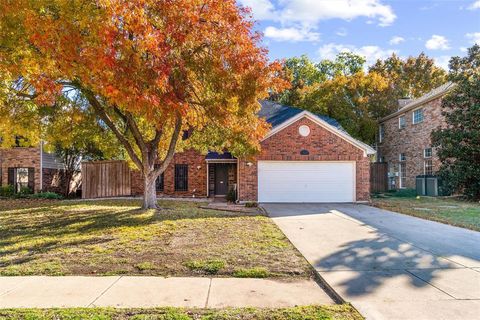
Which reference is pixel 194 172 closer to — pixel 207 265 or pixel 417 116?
pixel 207 265

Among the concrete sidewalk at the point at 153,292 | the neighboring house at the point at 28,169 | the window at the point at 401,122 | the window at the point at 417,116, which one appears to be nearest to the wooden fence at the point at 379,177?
the window at the point at 401,122

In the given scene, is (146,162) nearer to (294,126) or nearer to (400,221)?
(294,126)

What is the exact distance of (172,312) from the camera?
4.15 metres

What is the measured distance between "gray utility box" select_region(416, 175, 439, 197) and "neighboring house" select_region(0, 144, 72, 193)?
75.1 feet

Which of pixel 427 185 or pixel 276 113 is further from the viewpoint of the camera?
pixel 427 185

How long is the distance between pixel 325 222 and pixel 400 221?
2502 millimetres

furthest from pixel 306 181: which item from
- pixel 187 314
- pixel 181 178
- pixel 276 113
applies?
pixel 187 314

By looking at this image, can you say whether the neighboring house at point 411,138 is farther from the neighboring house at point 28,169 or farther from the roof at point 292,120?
the neighboring house at point 28,169

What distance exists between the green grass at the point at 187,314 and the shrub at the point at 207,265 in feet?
5.50

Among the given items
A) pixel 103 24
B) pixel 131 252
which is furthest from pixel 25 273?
pixel 103 24

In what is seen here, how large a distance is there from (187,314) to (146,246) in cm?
373

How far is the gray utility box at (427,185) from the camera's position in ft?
67.9

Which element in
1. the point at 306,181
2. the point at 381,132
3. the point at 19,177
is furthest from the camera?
the point at 381,132

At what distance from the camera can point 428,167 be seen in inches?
886
